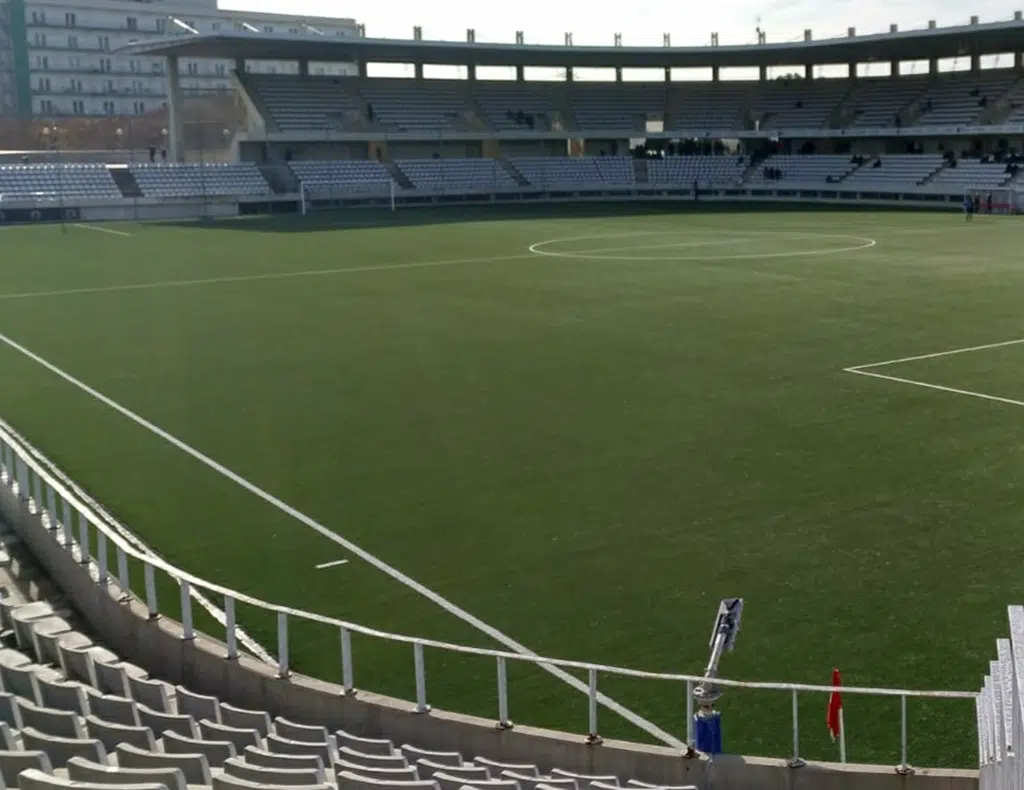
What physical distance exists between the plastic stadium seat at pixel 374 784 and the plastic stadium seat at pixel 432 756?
150cm

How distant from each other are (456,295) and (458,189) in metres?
51.8

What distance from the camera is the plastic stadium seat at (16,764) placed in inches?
263

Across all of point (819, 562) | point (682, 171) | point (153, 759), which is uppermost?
point (682, 171)

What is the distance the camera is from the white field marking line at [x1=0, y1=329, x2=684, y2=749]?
1027 cm

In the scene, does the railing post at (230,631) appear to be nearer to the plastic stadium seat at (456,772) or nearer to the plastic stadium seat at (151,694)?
the plastic stadium seat at (151,694)

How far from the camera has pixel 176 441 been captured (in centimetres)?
1958

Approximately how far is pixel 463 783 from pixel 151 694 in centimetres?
309

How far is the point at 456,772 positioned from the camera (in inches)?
310

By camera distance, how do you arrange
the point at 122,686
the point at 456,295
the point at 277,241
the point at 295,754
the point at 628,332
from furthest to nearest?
1. the point at 277,241
2. the point at 456,295
3. the point at 628,332
4. the point at 122,686
5. the point at 295,754

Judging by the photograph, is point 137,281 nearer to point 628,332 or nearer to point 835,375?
point 628,332

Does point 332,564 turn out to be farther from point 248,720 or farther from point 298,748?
point 298,748

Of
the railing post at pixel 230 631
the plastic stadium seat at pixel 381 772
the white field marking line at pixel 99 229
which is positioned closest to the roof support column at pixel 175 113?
the white field marking line at pixel 99 229

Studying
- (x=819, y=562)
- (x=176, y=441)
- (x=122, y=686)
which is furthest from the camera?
(x=176, y=441)

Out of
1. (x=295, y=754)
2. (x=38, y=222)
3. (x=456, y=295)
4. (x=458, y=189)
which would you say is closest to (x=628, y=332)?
(x=456, y=295)
